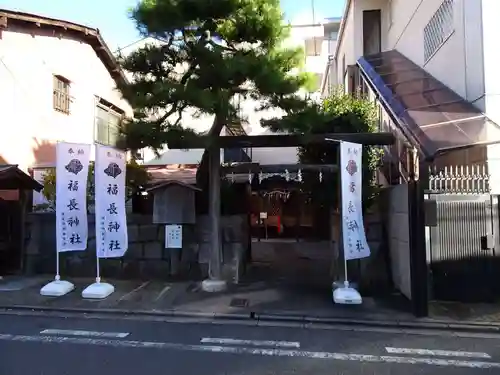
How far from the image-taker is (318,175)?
423 inches

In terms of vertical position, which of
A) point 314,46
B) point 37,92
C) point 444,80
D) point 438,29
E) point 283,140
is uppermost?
point 314,46

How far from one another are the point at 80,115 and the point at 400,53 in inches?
476

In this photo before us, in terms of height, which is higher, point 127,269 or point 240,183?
point 240,183

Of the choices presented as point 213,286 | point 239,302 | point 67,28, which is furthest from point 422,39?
point 67,28

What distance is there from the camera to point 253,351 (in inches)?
235

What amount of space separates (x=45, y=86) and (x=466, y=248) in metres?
13.5

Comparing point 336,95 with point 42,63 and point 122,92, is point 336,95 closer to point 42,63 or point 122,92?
point 122,92

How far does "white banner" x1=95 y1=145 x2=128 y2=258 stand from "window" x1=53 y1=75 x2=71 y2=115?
7.28 meters

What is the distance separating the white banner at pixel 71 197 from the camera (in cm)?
934

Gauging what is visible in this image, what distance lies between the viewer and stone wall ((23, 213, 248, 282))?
10.7 metres

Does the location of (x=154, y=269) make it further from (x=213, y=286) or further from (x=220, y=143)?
(x=220, y=143)

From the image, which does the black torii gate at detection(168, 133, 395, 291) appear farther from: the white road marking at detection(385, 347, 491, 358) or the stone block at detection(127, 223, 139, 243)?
the white road marking at detection(385, 347, 491, 358)

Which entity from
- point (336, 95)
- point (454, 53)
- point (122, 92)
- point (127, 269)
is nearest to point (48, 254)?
point (127, 269)

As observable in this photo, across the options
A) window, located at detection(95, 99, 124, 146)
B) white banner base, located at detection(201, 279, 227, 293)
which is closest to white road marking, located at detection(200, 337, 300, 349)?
white banner base, located at detection(201, 279, 227, 293)
